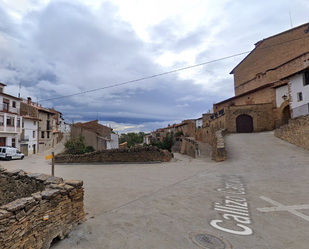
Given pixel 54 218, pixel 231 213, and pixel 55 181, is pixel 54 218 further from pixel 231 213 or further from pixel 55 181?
pixel 231 213

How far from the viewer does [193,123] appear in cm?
4038

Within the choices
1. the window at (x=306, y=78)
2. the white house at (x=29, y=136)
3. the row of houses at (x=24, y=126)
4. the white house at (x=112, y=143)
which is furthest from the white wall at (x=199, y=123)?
the white house at (x=29, y=136)

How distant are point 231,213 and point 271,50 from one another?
3767cm

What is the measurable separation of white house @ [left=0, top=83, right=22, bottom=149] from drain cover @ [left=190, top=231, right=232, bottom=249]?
32.8 m

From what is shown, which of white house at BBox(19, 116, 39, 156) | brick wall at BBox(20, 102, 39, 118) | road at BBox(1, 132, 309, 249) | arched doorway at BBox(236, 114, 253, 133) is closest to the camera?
road at BBox(1, 132, 309, 249)

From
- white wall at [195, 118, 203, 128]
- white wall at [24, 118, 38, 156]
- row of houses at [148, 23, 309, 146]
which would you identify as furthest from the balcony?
white wall at [195, 118, 203, 128]

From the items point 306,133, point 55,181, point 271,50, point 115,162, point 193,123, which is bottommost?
point 115,162

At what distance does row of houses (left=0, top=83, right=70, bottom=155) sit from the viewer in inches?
1073

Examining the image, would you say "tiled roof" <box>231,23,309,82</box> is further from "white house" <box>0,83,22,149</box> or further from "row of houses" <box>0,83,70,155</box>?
"white house" <box>0,83,22,149</box>

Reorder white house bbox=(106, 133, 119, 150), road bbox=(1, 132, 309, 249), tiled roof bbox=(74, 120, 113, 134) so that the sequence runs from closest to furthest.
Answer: road bbox=(1, 132, 309, 249) < white house bbox=(106, 133, 119, 150) < tiled roof bbox=(74, 120, 113, 134)

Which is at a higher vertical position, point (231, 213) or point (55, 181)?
point (55, 181)

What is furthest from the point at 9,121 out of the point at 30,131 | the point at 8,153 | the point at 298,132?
the point at 298,132

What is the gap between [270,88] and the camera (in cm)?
2467

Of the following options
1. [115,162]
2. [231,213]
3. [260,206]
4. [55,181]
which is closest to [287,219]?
[260,206]
